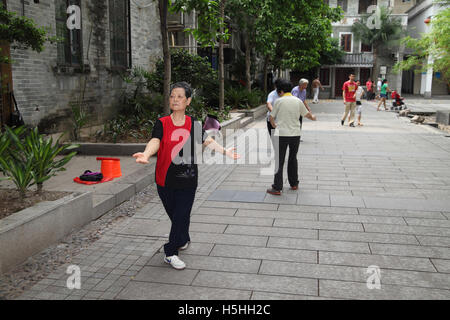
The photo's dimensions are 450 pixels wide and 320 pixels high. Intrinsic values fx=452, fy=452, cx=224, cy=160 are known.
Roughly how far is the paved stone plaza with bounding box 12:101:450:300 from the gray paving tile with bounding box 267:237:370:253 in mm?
10

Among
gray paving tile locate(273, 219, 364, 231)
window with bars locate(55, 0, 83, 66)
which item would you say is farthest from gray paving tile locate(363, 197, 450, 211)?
window with bars locate(55, 0, 83, 66)

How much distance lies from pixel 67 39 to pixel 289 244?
28.2 feet

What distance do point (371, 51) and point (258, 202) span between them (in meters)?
39.5

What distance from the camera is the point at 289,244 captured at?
474 centimetres

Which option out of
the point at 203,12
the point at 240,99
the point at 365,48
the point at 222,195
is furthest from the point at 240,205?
the point at 365,48

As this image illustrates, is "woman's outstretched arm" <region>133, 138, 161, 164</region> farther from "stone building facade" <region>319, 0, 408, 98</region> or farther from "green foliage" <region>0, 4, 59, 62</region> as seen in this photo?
"stone building facade" <region>319, 0, 408, 98</region>

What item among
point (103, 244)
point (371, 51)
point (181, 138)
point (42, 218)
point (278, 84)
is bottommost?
point (103, 244)

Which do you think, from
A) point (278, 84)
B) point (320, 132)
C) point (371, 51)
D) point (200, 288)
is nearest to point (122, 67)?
point (320, 132)

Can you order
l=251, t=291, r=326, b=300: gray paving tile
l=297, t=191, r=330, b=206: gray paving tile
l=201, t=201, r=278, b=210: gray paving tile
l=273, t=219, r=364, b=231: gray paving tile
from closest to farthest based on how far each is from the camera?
l=251, t=291, r=326, b=300: gray paving tile → l=273, t=219, r=364, b=231: gray paving tile → l=201, t=201, r=278, b=210: gray paving tile → l=297, t=191, r=330, b=206: gray paving tile

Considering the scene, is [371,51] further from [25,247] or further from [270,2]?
[25,247]

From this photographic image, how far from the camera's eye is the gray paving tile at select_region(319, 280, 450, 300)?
3.55 meters

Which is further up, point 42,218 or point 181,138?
point 181,138

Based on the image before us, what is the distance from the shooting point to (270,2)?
2002cm

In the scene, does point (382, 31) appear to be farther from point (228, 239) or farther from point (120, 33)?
point (228, 239)
